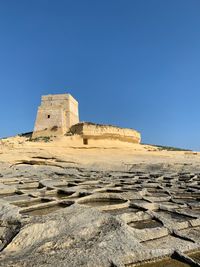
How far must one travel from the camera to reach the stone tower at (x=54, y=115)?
22.5 meters

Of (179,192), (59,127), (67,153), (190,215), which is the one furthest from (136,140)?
(190,215)

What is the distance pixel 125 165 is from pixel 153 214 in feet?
29.5

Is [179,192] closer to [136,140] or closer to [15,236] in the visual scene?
[15,236]

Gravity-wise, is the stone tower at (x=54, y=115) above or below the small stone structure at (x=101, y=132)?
above

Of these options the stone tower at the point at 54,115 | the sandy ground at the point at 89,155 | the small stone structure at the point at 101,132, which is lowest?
the sandy ground at the point at 89,155

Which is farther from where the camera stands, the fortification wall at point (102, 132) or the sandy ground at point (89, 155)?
the fortification wall at point (102, 132)

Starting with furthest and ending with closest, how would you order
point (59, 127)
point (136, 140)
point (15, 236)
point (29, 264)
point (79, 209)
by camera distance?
point (59, 127)
point (136, 140)
point (79, 209)
point (15, 236)
point (29, 264)

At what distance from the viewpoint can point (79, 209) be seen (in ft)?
11.6

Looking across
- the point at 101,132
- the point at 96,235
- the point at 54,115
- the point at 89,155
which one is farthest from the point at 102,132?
the point at 96,235

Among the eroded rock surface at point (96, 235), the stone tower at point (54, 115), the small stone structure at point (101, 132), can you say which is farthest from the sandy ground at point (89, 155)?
the eroded rock surface at point (96, 235)

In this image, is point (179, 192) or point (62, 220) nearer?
point (62, 220)

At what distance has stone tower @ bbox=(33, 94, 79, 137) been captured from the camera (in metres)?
22.5

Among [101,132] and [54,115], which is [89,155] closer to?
[101,132]

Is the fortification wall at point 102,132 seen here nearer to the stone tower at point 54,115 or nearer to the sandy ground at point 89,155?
the sandy ground at point 89,155
